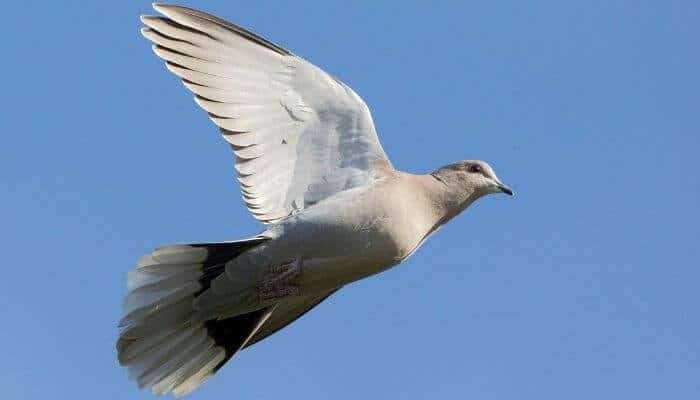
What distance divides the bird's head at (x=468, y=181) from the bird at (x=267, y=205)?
216 millimetres

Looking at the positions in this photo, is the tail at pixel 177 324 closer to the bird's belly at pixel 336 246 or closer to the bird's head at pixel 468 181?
the bird's belly at pixel 336 246

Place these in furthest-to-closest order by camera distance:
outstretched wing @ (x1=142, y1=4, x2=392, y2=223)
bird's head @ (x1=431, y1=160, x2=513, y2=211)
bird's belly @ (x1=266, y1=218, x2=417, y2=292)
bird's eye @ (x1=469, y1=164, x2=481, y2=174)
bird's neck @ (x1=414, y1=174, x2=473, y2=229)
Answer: bird's eye @ (x1=469, y1=164, x2=481, y2=174), bird's head @ (x1=431, y1=160, x2=513, y2=211), bird's neck @ (x1=414, y1=174, x2=473, y2=229), outstretched wing @ (x1=142, y1=4, x2=392, y2=223), bird's belly @ (x1=266, y1=218, x2=417, y2=292)

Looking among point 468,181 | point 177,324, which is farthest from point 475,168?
point 177,324

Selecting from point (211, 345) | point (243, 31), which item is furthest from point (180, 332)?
point (243, 31)

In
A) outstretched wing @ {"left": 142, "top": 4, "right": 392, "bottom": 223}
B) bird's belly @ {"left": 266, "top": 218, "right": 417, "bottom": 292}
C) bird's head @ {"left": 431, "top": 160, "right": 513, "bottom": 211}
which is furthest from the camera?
bird's head @ {"left": 431, "top": 160, "right": 513, "bottom": 211}

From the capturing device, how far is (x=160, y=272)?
8.01m

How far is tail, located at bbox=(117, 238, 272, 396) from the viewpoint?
26.2 feet

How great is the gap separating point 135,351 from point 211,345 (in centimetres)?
57

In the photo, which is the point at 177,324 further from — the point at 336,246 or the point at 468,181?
the point at 468,181

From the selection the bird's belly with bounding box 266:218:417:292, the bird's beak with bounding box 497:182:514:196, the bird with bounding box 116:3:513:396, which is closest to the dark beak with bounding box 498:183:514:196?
the bird's beak with bounding box 497:182:514:196

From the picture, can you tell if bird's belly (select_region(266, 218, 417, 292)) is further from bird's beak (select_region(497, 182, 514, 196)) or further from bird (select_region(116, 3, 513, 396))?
bird's beak (select_region(497, 182, 514, 196))

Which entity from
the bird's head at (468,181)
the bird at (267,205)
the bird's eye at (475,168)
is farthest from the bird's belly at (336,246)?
the bird's eye at (475,168)

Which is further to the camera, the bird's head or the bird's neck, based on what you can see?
the bird's head

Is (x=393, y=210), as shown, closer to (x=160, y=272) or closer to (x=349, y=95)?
(x=349, y=95)
